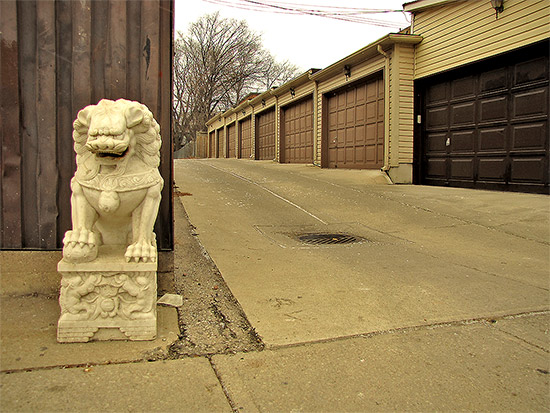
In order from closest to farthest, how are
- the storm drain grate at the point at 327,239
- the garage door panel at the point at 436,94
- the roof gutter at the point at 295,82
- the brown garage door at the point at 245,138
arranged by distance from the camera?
1. the storm drain grate at the point at 327,239
2. the garage door panel at the point at 436,94
3. the roof gutter at the point at 295,82
4. the brown garage door at the point at 245,138

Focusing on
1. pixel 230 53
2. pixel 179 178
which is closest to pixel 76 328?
pixel 179 178

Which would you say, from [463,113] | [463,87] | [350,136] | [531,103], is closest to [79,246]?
[531,103]

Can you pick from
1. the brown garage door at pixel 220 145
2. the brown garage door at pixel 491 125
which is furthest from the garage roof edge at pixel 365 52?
the brown garage door at pixel 220 145

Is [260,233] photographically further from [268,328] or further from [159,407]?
[159,407]

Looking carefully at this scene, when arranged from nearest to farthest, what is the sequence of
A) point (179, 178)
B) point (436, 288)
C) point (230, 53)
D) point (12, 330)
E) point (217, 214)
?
point (12, 330), point (436, 288), point (217, 214), point (179, 178), point (230, 53)

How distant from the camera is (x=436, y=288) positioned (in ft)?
12.1

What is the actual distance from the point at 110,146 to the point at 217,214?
13.3ft

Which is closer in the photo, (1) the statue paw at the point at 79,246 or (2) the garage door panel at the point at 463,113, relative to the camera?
(1) the statue paw at the point at 79,246

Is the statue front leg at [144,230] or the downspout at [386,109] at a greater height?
the downspout at [386,109]

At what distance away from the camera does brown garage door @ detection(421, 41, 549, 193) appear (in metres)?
8.16

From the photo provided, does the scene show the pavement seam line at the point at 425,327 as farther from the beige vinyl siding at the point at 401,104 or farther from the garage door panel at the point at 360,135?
the garage door panel at the point at 360,135

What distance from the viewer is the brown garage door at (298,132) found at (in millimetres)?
15656

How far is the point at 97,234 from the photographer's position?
2820mm

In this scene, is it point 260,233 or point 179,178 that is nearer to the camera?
point 260,233
